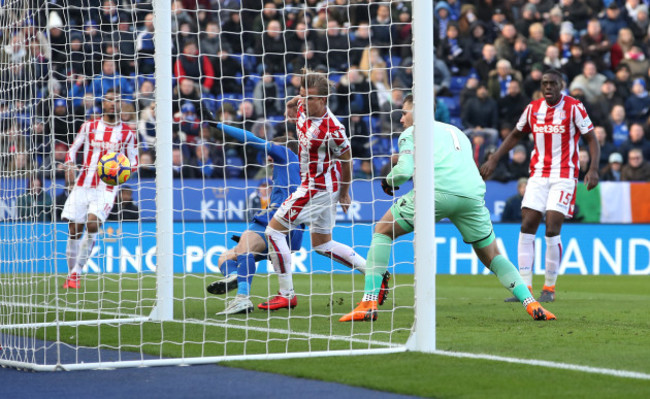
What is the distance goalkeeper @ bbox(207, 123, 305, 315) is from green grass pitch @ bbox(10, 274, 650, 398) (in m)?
0.22

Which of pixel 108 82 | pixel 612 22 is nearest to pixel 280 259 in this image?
pixel 108 82

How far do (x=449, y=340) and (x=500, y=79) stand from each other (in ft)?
37.0

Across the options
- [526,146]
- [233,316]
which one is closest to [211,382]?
[233,316]

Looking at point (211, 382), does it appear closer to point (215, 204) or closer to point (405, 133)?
point (405, 133)

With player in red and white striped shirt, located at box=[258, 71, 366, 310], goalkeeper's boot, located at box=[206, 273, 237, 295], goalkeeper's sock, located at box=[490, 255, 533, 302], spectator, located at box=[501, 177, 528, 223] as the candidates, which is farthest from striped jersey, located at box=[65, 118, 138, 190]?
spectator, located at box=[501, 177, 528, 223]

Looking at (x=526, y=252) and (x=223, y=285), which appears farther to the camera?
(x=526, y=252)

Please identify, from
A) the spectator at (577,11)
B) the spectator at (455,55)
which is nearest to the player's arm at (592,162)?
the spectator at (455,55)

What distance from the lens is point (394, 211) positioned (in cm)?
732

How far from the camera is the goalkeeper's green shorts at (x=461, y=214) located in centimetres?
729

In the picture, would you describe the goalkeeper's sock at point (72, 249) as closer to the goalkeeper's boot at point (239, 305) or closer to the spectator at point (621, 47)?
the goalkeeper's boot at point (239, 305)

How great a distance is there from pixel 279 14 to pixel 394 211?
921 cm

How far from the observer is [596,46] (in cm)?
1825

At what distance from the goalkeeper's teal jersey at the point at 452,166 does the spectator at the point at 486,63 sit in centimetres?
1031

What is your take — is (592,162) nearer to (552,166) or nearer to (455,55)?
(552,166)
